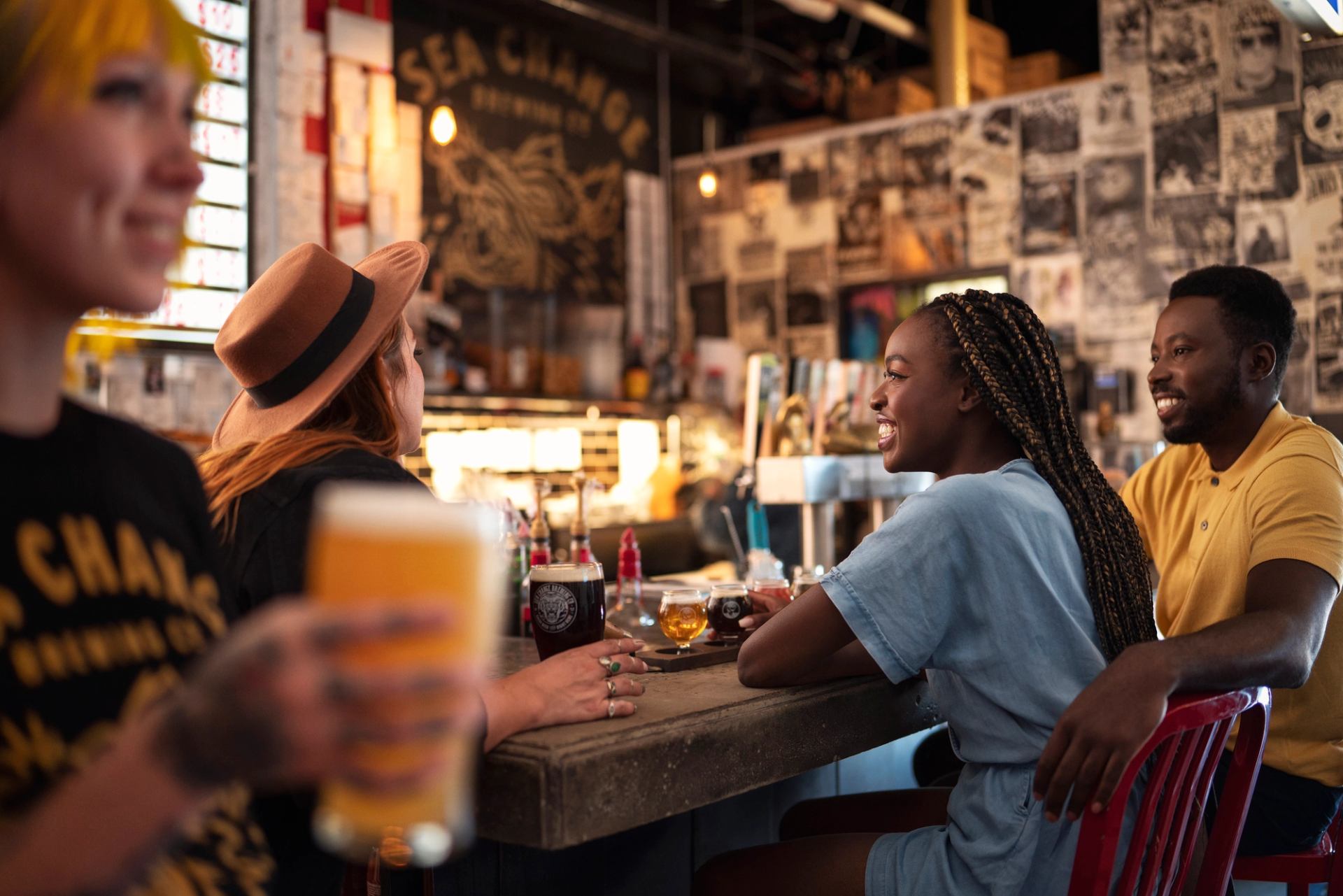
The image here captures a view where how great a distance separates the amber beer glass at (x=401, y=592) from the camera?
58 centimetres

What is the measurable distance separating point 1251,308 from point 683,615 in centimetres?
129

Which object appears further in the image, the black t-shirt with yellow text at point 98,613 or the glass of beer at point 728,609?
the glass of beer at point 728,609

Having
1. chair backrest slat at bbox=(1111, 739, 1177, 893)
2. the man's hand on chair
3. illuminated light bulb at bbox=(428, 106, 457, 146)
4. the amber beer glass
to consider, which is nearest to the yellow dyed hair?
the amber beer glass

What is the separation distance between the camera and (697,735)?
1.51m

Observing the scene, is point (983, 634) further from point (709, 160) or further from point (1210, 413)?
point (709, 160)

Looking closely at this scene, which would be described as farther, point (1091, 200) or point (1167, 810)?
point (1091, 200)

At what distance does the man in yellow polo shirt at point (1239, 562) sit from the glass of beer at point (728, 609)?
2.38ft

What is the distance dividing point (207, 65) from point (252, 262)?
465 centimetres

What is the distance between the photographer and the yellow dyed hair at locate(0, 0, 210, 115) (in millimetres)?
797

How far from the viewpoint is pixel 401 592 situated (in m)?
0.58

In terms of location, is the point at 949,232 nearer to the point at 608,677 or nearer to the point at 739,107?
the point at 739,107

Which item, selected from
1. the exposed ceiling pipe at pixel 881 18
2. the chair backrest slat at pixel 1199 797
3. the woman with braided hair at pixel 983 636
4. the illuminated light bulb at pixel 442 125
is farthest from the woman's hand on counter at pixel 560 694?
the exposed ceiling pipe at pixel 881 18

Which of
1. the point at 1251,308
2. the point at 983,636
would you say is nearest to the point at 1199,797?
the point at 983,636

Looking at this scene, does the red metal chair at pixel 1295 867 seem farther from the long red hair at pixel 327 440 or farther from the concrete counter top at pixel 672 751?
the long red hair at pixel 327 440
